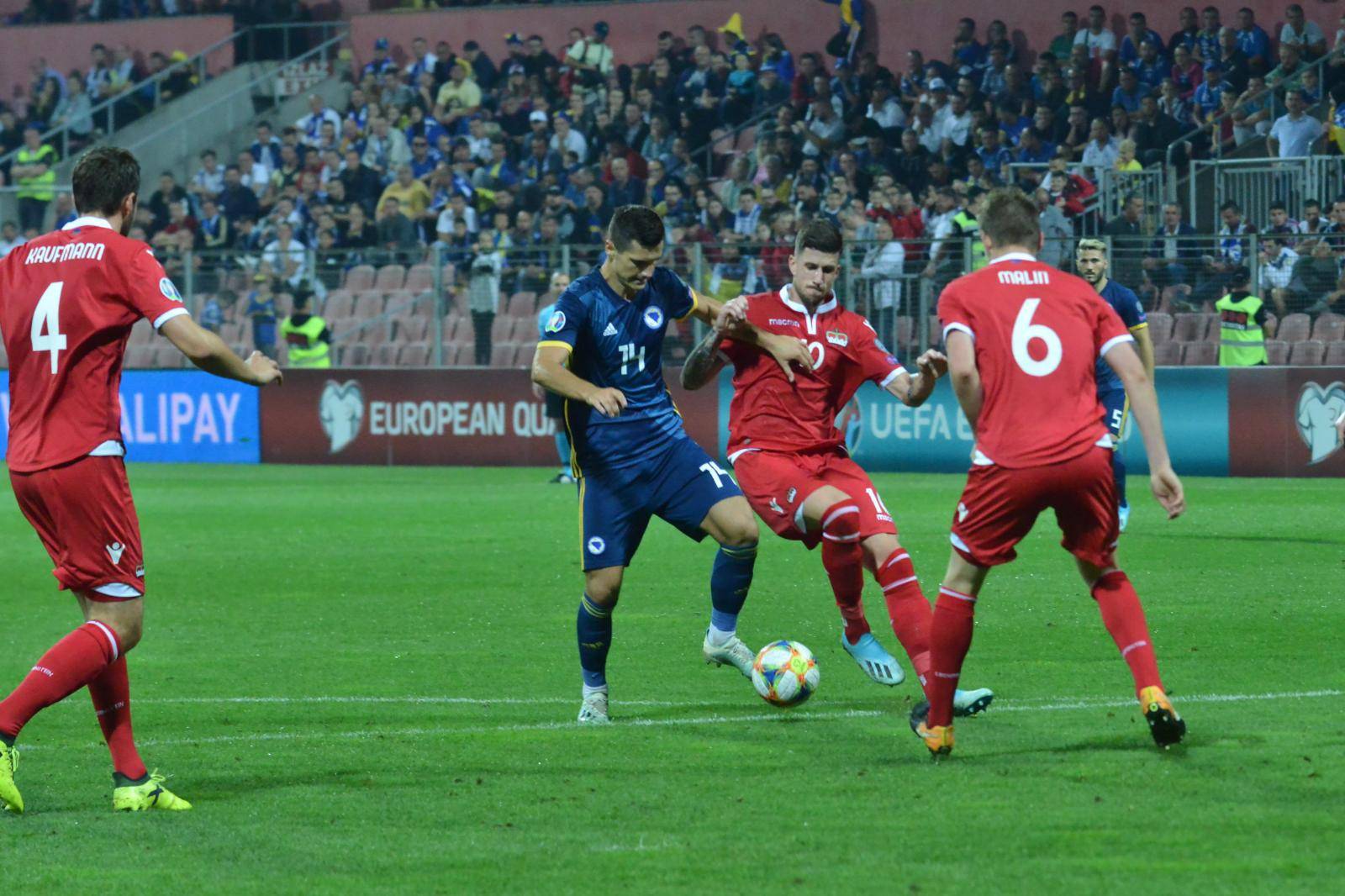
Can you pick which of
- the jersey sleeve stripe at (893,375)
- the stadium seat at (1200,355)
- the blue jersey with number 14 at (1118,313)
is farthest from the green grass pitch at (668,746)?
the stadium seat at (1200,355)

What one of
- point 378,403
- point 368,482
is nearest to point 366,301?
point 378,403

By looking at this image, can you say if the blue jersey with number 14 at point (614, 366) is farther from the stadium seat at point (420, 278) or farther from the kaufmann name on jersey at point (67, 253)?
the stadium seat at point (420, 278)

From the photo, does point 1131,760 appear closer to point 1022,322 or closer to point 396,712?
point 1022,322

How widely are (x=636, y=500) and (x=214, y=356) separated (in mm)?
2231

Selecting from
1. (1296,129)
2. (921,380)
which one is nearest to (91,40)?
(1296,129)

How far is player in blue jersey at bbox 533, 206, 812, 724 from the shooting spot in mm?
7543

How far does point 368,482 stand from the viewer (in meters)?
21.4

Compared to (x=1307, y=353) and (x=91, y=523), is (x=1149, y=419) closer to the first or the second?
(x=91, y=523)

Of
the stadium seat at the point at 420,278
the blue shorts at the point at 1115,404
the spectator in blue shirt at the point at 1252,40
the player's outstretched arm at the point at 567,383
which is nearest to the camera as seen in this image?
the player's outstretched arm at the point at 567,383

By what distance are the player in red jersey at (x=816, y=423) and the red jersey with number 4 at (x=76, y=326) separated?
2.52 meters

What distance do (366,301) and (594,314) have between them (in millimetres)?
16979

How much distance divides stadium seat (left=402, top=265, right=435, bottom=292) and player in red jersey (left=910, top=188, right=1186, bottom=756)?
18.0 m

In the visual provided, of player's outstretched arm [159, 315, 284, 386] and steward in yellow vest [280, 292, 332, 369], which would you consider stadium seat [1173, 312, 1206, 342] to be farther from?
player's outstretched arm [159, 315, 284, 386]

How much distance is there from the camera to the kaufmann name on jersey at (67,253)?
6.04m
